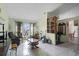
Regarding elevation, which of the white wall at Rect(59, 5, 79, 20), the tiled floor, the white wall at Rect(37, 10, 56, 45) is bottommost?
the tiled floor

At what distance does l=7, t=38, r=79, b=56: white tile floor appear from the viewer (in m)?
2.26

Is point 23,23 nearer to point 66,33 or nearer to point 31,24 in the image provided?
point 31,24

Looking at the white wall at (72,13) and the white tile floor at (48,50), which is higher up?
the white wall at (72,13)

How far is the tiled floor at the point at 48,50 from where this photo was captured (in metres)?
2.26

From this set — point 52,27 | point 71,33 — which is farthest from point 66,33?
point 52,27

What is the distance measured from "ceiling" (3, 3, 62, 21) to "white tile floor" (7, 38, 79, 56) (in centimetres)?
48

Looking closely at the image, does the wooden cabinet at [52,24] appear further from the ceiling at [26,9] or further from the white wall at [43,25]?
the ceiling at [26,9]

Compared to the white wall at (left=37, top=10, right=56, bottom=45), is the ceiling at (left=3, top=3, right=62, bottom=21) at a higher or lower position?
higher

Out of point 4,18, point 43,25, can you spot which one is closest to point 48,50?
point 43,25

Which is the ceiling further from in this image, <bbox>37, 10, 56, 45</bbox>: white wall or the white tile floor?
the white tile floor

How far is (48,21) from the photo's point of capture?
2.29 metres

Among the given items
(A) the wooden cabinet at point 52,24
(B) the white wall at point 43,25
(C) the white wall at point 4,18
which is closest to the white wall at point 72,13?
(A) the wooden cabinet at point 52,24

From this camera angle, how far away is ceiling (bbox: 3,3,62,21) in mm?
2225

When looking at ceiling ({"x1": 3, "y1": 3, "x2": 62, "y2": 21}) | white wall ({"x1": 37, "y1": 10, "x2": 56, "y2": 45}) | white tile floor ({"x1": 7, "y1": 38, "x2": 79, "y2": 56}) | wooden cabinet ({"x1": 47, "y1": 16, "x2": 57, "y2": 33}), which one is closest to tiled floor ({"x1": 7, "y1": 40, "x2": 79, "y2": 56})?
white tile floor ({"x1": 7, "y1": 38, "x2": 79, "y2": 56})
